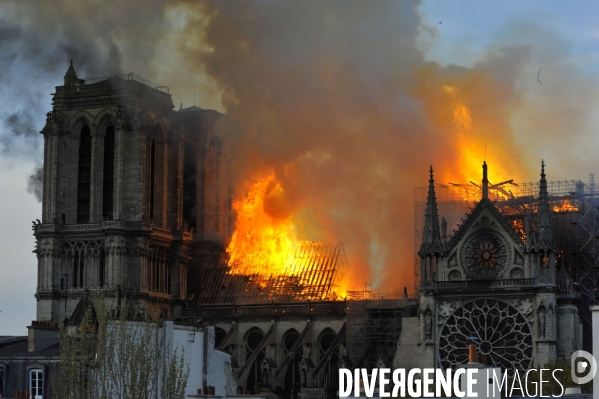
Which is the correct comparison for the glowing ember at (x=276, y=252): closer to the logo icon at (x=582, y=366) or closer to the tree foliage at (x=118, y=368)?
the logo icon at (x=582, y=366)

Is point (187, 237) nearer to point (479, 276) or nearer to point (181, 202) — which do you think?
point (181, 202)

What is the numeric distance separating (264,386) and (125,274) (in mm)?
15634

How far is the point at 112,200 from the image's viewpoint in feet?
424

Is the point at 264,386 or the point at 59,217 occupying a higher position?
the point at 59,217

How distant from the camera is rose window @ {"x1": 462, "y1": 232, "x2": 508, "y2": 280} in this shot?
340ft

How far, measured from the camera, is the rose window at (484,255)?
10375 centimetres

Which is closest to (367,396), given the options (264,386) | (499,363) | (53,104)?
(499,363)

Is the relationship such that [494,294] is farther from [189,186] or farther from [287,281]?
[189,186]

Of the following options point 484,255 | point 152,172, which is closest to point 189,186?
point 152,172

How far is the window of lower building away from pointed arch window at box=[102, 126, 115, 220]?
156ft

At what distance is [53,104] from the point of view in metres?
132

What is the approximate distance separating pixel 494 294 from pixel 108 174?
128ft

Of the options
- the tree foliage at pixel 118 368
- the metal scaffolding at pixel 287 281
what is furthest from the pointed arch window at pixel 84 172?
the tree foliage at pixel 118 368

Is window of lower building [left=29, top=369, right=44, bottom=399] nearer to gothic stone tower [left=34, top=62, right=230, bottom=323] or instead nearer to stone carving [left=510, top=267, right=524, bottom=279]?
stone carving [left=510, top=267, right=524, bottom=279]
